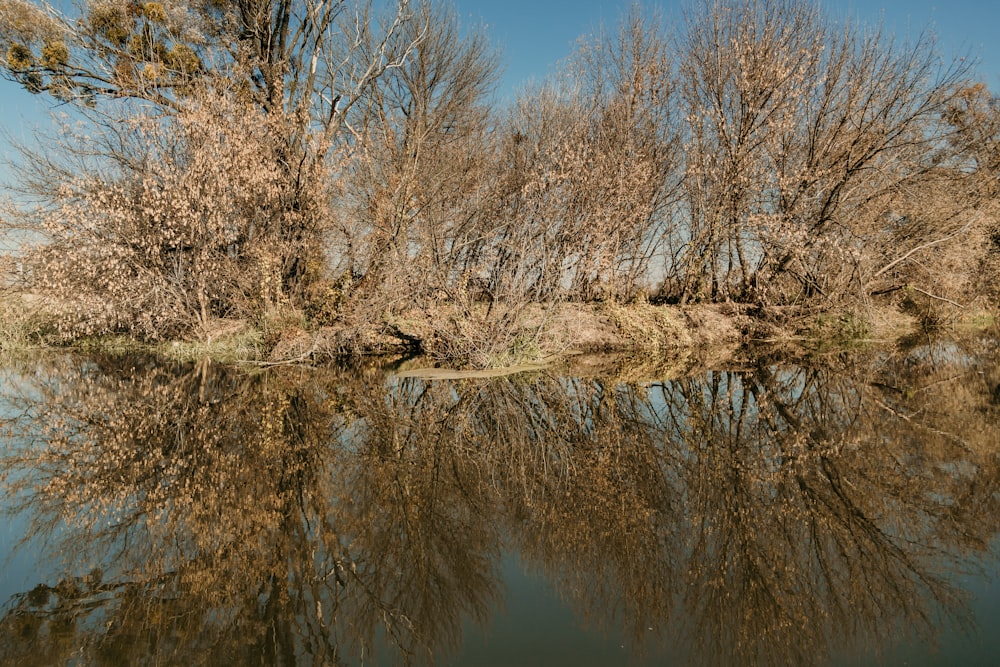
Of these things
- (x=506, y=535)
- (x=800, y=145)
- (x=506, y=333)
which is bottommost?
(x=506, y=535)

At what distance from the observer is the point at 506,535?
3.54 m

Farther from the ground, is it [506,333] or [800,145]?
[800,145]

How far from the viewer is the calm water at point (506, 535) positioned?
2531mm

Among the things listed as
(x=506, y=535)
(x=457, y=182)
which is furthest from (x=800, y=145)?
(x=506, y=535)

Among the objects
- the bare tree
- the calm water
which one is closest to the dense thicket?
the bare tree

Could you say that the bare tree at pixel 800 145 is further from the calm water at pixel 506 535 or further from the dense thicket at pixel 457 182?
the calm water at pixel 506 535

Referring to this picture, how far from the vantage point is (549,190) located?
1085 cm

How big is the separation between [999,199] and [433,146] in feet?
49.9

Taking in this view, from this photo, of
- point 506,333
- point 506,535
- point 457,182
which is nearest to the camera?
point 506,535

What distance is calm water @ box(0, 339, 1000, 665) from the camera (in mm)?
2531

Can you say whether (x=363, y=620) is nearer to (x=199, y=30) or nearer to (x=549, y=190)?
(x=549, y=190)

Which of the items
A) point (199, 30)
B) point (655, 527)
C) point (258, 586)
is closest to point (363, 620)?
point (258, 586)

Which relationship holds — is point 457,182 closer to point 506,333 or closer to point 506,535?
point 506,333

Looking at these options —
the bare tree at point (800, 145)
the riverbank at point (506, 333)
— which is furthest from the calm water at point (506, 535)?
the bare tree at point (800, 145)
